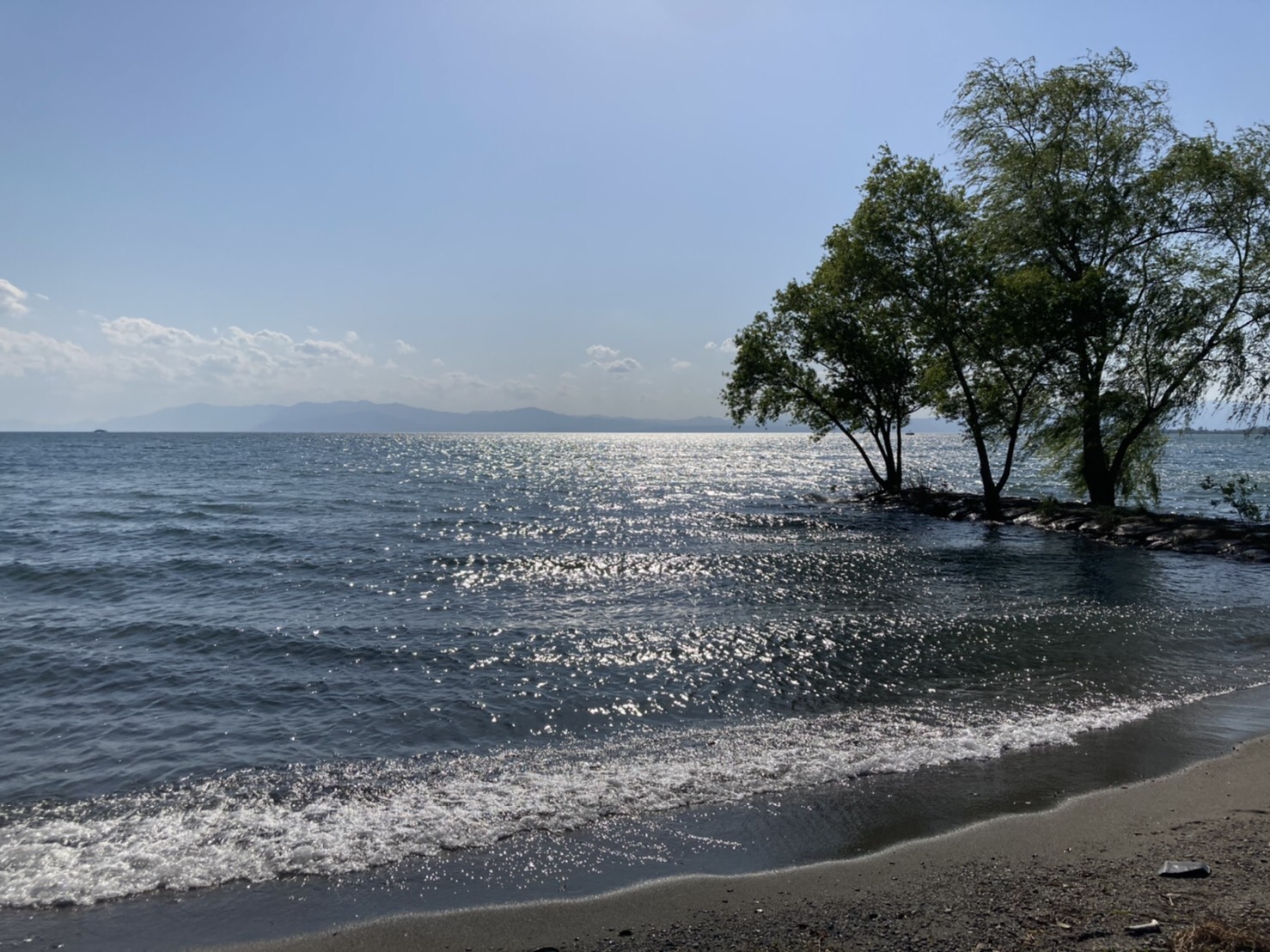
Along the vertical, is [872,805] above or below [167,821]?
above

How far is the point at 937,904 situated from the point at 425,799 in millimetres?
5498

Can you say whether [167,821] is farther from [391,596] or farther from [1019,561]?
[1019,561]

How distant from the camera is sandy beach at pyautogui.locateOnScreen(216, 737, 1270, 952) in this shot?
5430mm

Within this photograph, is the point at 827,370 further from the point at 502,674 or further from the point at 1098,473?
the point at 502,674

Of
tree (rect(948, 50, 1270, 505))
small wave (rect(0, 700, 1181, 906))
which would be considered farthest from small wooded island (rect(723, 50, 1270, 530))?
small wave (rect(0, 700, 1181, 906))

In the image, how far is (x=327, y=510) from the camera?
1523 inches

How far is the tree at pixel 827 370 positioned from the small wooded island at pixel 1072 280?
4717 millimetres

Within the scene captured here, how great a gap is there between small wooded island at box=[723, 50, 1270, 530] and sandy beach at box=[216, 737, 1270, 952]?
24238 millimetres

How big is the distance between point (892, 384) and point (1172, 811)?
3966 centimetres

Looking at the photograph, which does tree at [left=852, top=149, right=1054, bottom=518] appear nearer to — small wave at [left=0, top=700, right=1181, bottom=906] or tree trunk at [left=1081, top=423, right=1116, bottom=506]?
tree trunk at [left=1081, top=423, right=1116, bottom=506]

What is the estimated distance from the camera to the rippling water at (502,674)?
8219mm

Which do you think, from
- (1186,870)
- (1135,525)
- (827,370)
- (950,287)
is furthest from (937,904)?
(827,370)

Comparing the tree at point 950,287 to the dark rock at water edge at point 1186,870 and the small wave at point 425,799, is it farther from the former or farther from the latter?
the dark rock at water edge at point 1186,870

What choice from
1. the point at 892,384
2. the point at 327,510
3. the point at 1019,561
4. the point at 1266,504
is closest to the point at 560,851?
the point at 1019,561
